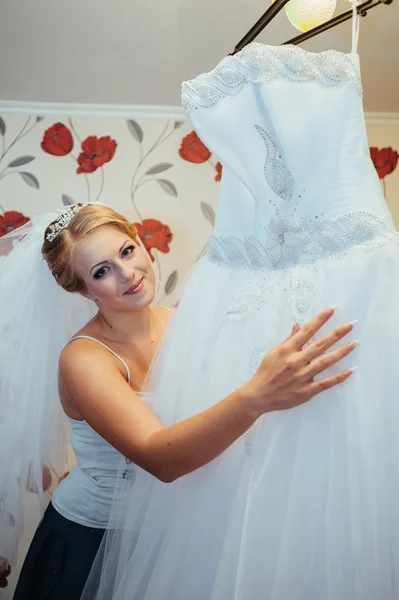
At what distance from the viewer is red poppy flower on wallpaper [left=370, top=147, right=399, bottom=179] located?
217cm

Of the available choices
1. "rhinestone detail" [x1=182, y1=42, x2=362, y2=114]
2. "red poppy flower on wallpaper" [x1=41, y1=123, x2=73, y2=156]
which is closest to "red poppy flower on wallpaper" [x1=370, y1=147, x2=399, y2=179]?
"red poppy flower on wallpaper" [x1=41, y1=123, x2=73, y2=156]

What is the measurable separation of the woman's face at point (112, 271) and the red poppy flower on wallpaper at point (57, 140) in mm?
1134

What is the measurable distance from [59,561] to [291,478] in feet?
2.37

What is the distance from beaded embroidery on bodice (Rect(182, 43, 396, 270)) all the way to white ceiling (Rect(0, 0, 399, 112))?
691mm

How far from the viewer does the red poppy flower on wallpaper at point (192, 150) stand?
7.07 ft

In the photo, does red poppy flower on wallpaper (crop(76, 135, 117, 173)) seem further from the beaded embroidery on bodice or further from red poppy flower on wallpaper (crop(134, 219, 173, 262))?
the beaded embroidery on bodice

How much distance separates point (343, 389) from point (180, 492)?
1.10 feet

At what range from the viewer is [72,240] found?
1170 millimetres

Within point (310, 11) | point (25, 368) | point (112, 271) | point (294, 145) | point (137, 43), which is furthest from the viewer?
point (137, 43)

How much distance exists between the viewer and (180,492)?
0.87m

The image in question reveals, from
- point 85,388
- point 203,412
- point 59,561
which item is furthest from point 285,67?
point 59,561

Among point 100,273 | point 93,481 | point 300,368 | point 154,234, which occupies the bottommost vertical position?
point 93,481

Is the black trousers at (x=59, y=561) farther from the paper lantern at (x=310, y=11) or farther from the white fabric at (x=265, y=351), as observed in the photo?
the paper lantern at (x=310, y=11)

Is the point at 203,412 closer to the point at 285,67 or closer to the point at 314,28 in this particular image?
the point at 285,67
